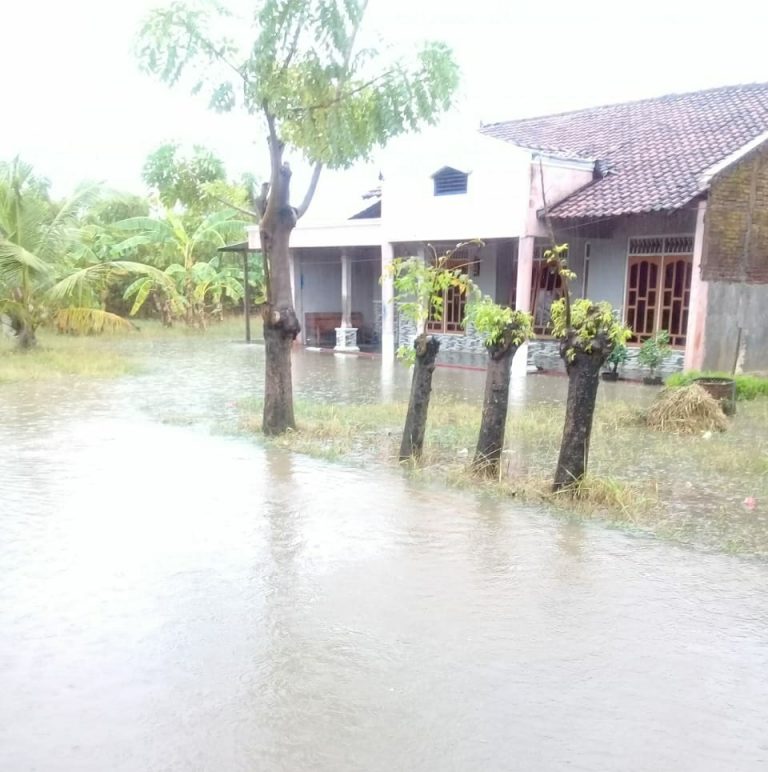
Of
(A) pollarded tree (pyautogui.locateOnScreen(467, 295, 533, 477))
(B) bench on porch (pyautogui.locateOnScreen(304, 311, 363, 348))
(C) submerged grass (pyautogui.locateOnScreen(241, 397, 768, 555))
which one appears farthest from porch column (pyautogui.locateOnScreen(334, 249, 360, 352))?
(A) pollarded tree (pyautogui.locateOnScreen(467, 295, 533, 477))

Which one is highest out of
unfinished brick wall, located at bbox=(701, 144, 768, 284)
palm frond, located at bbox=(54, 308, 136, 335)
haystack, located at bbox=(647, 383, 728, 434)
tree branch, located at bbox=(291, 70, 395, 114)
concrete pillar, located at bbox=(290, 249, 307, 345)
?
tree branch, located at bbox=(291, 70, 395, 114)

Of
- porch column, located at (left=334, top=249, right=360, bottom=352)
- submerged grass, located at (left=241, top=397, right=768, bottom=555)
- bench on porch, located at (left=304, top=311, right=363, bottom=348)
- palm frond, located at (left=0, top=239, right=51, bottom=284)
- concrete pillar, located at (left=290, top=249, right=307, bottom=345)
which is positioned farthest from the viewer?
bench on porch, located at (left=304, top=311, right=363, bottom=348)

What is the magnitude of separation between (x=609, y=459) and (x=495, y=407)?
1.67 metres

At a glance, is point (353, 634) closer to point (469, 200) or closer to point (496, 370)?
point (496, 370)

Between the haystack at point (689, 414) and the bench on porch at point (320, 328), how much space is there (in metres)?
13.1

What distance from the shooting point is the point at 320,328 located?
22312 millimetres

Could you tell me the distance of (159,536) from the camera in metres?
5.95

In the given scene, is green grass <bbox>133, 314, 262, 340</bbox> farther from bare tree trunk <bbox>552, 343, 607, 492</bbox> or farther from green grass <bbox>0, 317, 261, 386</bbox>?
bare tree trunk <bbox>552, 343, 607, 492</bbox>

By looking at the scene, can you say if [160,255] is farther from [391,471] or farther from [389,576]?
[389,576]

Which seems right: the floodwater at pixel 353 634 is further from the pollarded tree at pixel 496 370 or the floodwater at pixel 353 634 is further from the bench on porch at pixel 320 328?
the bench on porch at pixel 320 328

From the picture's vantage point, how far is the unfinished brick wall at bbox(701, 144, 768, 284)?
13.4 meters

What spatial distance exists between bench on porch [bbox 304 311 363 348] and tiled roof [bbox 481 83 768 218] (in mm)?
6874

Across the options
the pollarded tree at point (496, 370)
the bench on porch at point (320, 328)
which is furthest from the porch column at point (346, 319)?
the pollarded tree at point (496, 370)

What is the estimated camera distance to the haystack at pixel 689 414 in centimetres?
984
